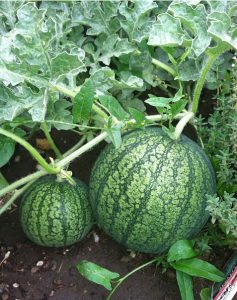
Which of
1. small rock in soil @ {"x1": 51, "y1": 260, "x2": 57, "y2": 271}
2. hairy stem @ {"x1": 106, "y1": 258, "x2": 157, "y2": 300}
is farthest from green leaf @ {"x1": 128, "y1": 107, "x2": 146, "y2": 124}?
small rock in soil @ {"x1": 51, "y1": 260, "x2": 57, "y2": 271}

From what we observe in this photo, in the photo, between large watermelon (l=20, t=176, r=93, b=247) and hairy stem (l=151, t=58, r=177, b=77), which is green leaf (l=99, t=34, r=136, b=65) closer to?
hairy stem (l=151, t=58, r=177, b=77)

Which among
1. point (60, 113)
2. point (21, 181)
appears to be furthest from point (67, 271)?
point (60, 113)

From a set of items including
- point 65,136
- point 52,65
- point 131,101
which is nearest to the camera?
point 52,65

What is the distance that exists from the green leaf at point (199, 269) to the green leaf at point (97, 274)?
0.86 feet

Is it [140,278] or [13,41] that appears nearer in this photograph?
[13,41]

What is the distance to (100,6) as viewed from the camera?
245 centimetres

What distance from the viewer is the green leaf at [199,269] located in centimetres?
213

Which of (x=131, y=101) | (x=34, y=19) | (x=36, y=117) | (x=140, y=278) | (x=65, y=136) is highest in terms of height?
(x=34, y=19)

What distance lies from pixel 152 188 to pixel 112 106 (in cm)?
34

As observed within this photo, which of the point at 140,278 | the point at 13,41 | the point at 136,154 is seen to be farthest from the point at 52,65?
the point at 140,278

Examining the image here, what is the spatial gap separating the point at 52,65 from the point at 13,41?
0.17 meters

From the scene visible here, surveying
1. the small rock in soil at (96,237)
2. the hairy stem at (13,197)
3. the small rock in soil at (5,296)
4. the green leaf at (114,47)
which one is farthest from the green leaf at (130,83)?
the small rock in soil at (5,296)

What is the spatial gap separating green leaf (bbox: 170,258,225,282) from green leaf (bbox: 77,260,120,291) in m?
0.26

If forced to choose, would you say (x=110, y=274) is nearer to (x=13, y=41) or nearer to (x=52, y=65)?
(x=52, y=65)
